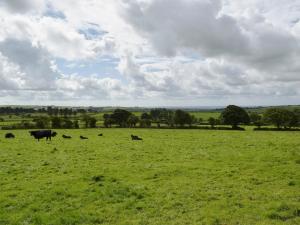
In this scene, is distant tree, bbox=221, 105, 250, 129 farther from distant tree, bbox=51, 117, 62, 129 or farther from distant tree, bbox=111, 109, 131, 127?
distant tree, bbox=51, 117, 62, 129

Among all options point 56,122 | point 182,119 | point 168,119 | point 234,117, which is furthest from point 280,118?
point 56,122

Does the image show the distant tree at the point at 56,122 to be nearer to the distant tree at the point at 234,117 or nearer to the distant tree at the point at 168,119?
the distant tree at the point at 168,119

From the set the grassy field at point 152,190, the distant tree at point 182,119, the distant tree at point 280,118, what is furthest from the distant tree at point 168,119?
the grassy field at point 152,190

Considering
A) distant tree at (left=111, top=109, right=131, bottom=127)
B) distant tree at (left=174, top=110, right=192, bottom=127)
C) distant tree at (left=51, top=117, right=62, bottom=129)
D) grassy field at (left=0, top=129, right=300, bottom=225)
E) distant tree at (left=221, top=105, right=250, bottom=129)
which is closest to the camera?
grassy field at (left=0, top=129, right=300, bottom=225)

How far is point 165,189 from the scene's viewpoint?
13.7 metres

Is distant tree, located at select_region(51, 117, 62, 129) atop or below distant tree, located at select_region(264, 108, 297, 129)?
below

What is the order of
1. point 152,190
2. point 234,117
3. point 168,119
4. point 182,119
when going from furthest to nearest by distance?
point 168,119
point 182,119
point 234,117
point 152,190

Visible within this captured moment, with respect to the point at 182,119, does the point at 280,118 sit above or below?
above

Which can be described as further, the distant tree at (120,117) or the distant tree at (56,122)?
the distant tree at (120,117)

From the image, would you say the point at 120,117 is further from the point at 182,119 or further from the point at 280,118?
the point at 280,118

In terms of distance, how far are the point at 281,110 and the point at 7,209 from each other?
276ft

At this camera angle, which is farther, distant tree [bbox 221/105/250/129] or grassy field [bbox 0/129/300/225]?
distant tree [bbox 221/105/250/129]

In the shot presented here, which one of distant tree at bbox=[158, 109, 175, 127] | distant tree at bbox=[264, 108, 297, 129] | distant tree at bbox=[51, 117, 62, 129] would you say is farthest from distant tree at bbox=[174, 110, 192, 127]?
distant tree at bbox=[51, 117, 62, 129]

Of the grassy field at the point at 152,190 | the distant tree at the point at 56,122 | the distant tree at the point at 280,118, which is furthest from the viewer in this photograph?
the distant tree at the point at 56,122
